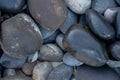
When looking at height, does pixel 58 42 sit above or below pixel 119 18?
below

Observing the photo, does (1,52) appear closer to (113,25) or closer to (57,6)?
(57,6)

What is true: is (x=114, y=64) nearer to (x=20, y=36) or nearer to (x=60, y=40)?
(x=60, y=40)

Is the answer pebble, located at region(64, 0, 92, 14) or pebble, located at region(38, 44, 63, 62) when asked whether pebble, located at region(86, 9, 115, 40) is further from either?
pebble, located at region(38, 44, 63, 62)

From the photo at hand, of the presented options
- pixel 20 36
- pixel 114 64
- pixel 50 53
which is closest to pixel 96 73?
pixel 114 64

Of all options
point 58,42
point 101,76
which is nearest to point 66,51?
point 58,42

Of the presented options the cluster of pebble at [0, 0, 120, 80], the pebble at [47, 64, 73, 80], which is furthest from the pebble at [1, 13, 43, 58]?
the pebble at [47, 64, 73, 80]

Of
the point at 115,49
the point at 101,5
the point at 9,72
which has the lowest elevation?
the point at 9,72

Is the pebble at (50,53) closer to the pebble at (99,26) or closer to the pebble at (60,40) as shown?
the pebble at (60,40)
